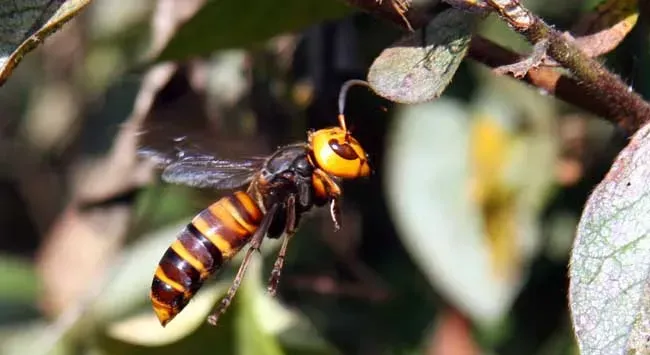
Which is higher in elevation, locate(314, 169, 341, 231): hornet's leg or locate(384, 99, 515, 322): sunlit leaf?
locate(314, 169, 341, 231): hornet's leg

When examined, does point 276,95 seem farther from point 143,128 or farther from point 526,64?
point 526,64

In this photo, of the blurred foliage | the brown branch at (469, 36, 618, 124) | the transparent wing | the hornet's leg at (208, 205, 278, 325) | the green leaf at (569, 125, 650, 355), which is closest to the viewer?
the green leaf at (569, 125, 650, 355)

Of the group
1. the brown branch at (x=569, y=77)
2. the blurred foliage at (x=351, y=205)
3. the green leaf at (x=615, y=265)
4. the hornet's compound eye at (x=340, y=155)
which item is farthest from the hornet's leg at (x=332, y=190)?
the green leaf at (x=615, y=265)

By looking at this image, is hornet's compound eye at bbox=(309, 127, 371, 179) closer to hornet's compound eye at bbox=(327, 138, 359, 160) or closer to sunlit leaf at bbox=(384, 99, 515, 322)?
hornet's compound eye at bbox=(327, 138, 359, 160)

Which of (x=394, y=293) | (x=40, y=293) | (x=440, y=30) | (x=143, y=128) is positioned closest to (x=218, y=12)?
(x=143, y=128)

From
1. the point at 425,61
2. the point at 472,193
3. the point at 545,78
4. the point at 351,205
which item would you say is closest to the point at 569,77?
the point at 545,78

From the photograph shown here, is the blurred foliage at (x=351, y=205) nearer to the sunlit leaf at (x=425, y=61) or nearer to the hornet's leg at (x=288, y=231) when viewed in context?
the hornet's leg at (x=288, y=231)

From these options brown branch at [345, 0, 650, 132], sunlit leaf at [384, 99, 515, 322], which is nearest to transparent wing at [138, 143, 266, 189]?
brown branch at [345, 0, 650, 132]
